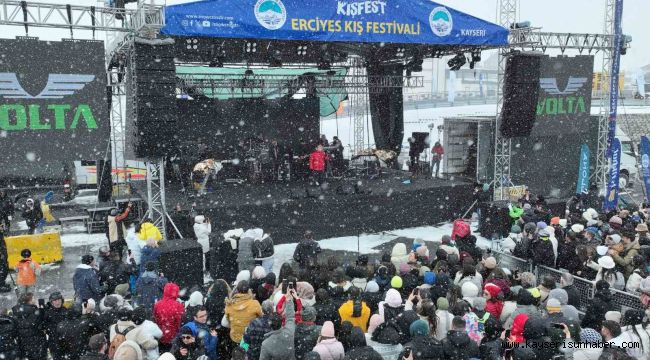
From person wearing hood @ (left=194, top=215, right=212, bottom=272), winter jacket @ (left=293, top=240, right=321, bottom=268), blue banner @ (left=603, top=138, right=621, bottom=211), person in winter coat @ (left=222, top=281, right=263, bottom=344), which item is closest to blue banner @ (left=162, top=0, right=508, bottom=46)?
person wearing hood @ (left=194, top=215, right=212, bottom=272)

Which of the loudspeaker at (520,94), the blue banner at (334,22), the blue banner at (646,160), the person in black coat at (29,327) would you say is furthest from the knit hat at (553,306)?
the blue banner at (646,160)

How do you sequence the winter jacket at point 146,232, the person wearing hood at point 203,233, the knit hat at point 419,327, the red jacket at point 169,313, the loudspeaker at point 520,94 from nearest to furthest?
the knit hat at point 419,327 → the red jacket at point 169,313 → the winter jacket at point 146,232 → the person wearing hood at point 203,233 → the loudspeaker at point 520,94

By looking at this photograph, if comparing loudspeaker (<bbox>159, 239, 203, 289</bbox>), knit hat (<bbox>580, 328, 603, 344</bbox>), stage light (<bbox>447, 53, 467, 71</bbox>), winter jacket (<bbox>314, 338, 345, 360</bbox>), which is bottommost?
loudspeaker (<bbox>159, 239, 203, 289</bbox>)

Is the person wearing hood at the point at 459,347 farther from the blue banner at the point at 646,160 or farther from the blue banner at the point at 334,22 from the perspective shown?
the blue banner at the point at 646,160

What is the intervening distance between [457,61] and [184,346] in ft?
41.3

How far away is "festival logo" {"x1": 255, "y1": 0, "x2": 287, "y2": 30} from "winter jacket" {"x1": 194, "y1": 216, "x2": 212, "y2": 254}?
424cm

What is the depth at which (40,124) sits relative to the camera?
365 inches

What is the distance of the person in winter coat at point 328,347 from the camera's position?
420 centimetres

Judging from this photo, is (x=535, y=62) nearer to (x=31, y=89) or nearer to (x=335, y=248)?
(x=335, y=248)

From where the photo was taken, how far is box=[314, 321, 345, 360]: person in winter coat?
420cm

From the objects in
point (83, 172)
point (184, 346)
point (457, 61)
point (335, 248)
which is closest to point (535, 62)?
point (457, 61)

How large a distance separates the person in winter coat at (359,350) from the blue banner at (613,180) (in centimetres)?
1251

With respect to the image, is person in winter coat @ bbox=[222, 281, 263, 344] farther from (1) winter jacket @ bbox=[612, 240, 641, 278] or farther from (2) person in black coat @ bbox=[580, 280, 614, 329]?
(1) winter jacket @ bbox=[612, 240, 641, 278]

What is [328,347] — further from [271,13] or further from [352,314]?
[271,13]
